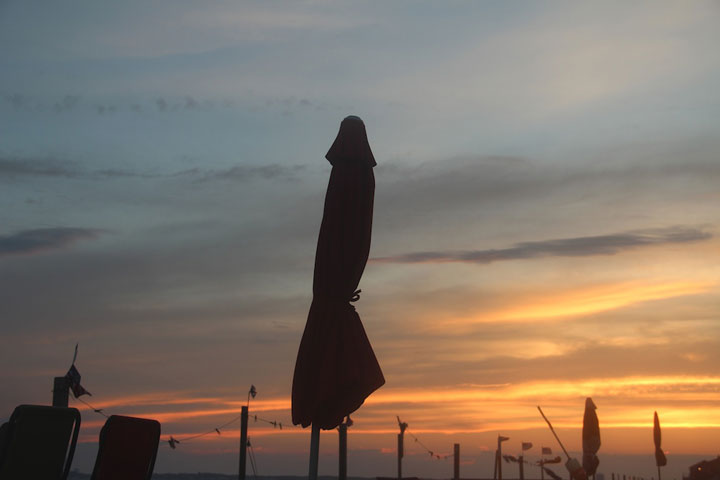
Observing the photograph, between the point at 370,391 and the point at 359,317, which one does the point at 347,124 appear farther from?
the point at 370,391

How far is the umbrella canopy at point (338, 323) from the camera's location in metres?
7.38

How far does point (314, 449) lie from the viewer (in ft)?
24.2

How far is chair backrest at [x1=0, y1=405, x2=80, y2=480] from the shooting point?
21.9ft

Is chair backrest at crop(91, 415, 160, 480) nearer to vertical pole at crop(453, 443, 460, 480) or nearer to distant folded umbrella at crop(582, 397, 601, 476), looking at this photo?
distant folded umbrella at crop(582, 397, 601, 476)

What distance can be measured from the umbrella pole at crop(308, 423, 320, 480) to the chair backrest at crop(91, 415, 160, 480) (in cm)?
149

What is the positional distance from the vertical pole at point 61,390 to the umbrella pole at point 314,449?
24.2 feet

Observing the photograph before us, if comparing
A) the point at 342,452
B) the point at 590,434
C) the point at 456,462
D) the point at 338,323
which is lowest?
the point at 456,462

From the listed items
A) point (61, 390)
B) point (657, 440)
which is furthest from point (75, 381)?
point (657, 440)

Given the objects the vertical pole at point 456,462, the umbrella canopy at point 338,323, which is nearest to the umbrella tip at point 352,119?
the umbrella canopy at point 338,323

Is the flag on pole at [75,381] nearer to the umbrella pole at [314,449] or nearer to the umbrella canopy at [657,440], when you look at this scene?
the umbrella pole at [314,449]

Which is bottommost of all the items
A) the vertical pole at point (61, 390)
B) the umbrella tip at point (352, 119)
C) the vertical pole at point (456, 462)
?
the vertical pole at point (456, 462)

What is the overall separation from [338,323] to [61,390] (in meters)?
7.81

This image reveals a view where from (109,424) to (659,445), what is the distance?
19485mm

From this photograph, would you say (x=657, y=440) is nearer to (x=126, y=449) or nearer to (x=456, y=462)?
(x=456, y=462)
